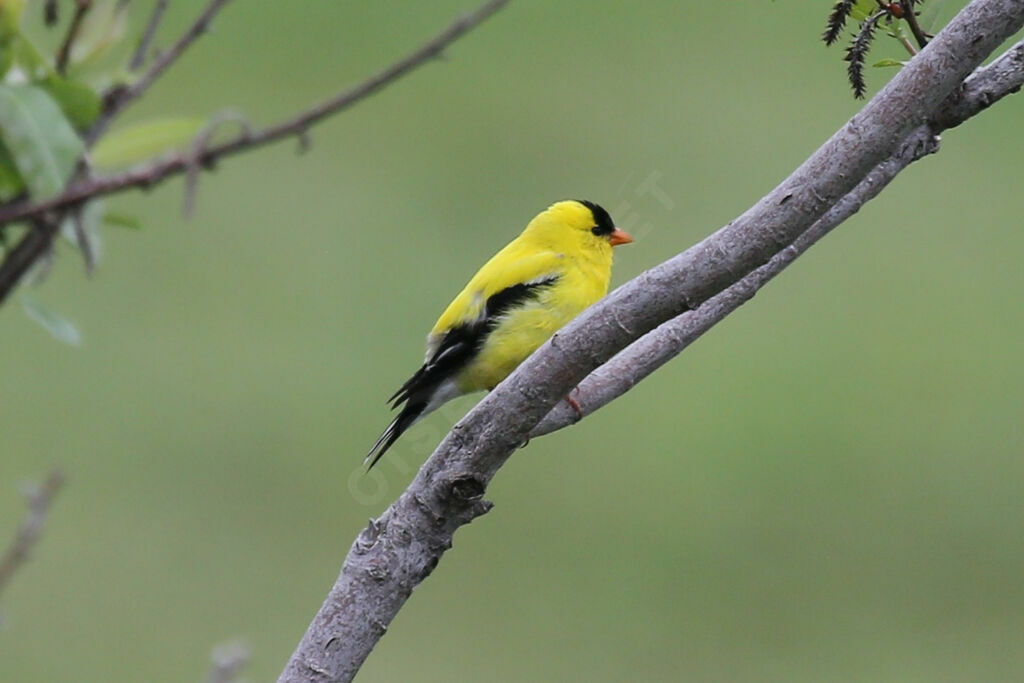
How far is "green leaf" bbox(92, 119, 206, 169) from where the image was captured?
3.73 feet

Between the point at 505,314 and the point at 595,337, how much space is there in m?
→ 1.21

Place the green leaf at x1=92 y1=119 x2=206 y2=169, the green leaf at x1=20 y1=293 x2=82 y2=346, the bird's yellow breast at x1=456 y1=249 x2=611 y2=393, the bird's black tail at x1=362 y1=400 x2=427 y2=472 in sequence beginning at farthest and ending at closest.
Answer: the bird's yellow breast at x1=456 y1=249 x2=611 y2=393
the bird's black tail at x1=362 y1=400 x2=427 y2=472
the green leaf at x1=92 y1=119 x2=206 y2=169
the green leaf at x1=20 y1=293 x2=82 y2=346

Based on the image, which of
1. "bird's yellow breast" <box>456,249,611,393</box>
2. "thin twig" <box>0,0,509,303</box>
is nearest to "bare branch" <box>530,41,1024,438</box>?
"thin twig" <box>0,0,509,303</box>

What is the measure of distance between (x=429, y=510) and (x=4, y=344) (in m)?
4.73

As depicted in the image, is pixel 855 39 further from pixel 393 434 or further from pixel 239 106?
pixel 239 106

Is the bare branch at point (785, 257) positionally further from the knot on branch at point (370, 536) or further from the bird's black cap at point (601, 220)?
the bird's black cap at point (601, 220)

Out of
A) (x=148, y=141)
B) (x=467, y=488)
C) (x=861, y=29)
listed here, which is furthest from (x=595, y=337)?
(x=148, y=141)

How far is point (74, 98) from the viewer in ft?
3.20

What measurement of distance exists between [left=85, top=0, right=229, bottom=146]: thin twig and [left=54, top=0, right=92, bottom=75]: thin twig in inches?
1.7

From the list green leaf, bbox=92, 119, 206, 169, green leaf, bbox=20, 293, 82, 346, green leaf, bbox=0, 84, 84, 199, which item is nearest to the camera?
green leaf, bbox=0, 84, 84, 199

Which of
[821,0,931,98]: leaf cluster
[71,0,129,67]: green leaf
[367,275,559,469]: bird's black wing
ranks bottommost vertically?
[367,275,559,469]: bird's black wing

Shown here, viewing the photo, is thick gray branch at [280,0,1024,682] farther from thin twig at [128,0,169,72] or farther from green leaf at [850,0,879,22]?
thin twig at [128,0,169,72]

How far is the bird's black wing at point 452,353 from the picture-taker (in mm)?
1900

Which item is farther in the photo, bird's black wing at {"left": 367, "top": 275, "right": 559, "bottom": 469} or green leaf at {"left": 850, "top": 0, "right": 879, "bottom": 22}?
bird's black wing at {"left": 367, "top": 275, "right": 559, "bottom": 469}
